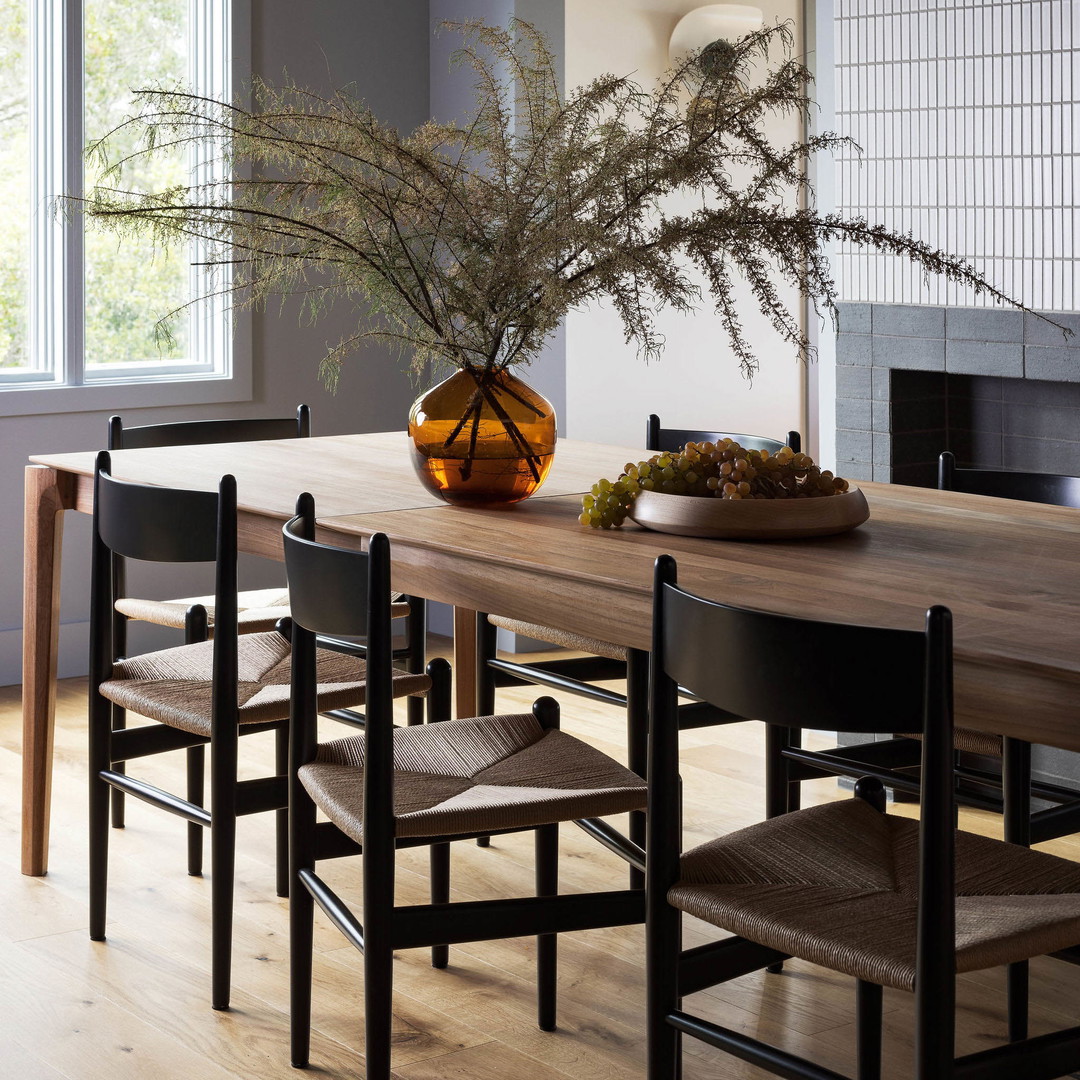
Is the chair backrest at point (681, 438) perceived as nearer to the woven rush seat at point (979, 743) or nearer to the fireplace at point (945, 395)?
the fireplace at point (945, 395)

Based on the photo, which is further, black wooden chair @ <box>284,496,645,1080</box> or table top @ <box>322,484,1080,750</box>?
black wooden chair @ <box>284,496,645,1080</box>

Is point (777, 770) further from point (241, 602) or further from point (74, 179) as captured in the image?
point (74, 179)

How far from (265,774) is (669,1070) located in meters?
2.18

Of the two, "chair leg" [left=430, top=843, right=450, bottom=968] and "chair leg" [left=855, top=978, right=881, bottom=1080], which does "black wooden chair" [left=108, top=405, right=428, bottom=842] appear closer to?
"chair leg" [left=430, top=843, right=450, bottom=968]

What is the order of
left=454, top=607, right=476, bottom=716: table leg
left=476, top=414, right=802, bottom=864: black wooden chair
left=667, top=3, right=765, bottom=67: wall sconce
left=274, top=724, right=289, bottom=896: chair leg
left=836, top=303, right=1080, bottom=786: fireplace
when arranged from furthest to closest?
1. left=667, top=3, right=765, bottom=67: wall sconce
2. left=454, top=607, right=476, bottom=716: table leg
3. left=836, top=303, right=1080, bottom=786: fireplace
4. left=274, top=724, right=289, bottom=896: chair leg
5. left=476, top=414, right=802, bottom=864: black wooden chair

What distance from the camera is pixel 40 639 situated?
10.4 ft

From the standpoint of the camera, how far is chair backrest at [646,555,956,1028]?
4.90 feet

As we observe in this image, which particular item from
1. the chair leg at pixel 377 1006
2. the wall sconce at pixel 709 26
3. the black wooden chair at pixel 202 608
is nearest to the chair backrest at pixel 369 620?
the chair leg at pixel 377 1006

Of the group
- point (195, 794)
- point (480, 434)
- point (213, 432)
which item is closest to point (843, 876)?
point (480, 434)

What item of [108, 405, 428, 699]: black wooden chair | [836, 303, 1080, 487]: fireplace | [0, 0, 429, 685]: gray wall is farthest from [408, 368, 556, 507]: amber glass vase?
[0, 0, 429, 685]: gray wall

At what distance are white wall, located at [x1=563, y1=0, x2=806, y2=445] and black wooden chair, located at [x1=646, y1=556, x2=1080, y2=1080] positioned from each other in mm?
3452

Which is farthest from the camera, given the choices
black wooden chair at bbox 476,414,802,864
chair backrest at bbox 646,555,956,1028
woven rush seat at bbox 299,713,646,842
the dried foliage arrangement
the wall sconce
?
the wall sconce

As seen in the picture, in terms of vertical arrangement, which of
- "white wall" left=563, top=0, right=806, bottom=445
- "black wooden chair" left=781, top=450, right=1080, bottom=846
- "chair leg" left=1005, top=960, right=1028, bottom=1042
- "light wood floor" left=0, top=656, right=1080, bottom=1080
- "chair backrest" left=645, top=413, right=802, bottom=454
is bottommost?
"light wood floor" left=0, top=656, right=1080, bottom=1080

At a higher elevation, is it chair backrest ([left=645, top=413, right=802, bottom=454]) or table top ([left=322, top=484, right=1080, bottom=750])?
chair backrest ([left=645, top=413, right=802, bottom=454])
